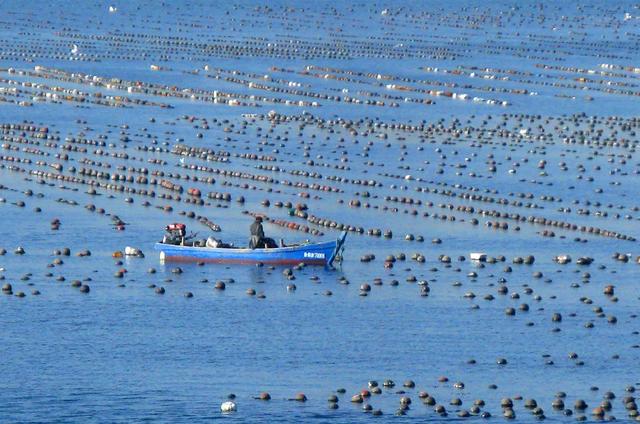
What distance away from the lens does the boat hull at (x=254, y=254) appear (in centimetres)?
8569

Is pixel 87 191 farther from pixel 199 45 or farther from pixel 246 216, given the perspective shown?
pixel 199 45

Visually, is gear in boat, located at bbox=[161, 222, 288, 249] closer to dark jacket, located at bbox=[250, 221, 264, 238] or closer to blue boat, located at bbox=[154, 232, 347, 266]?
dark jacket, located at bbox=[250, 221, 264, 238]

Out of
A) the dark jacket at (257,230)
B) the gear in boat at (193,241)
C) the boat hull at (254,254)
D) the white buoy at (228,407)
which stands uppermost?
the dark jacket at (257,230)

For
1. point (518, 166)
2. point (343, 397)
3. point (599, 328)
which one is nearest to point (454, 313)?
point (599, 328)

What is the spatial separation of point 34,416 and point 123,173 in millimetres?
47543

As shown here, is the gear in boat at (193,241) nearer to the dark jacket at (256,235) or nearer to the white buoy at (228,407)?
the dark jacket at (256,235)

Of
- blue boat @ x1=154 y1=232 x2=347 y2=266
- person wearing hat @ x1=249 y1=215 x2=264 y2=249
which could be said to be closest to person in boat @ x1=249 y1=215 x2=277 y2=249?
person wearing hat @ x1=249 y1=215 x2=264 y2=249

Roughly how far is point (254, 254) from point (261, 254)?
0.35 m

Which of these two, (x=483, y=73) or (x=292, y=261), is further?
(x=483, y=73)

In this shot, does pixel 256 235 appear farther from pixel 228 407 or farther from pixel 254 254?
pixel 228 407

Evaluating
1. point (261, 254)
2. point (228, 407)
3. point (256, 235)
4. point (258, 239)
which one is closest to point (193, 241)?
point (256, 235)

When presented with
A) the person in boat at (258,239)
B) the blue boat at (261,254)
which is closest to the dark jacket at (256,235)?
the person in boat at (258,239)

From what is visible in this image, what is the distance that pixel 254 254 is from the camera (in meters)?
86.5

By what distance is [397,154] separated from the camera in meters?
121
